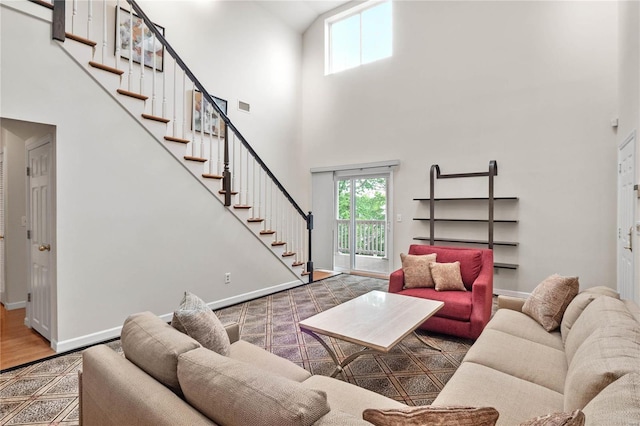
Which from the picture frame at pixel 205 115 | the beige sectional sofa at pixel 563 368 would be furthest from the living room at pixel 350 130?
the beige sectional sofa at pixel 563 368

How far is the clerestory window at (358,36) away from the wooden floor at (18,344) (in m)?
6.23

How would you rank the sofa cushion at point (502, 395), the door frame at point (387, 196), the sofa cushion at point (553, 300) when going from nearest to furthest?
the sofa cushion at point (502, 395)
the sofa cushion at point (553, 300)
the door frame at point (387, 196)

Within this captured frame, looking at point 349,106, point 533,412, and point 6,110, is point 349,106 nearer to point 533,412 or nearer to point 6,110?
point 6,110

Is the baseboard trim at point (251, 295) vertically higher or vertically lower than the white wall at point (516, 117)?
lower

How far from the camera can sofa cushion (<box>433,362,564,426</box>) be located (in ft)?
4.52

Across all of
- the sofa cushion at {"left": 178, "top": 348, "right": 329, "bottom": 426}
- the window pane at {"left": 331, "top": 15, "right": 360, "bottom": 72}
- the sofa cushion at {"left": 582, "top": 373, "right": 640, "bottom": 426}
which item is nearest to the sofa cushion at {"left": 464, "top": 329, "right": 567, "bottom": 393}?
the sofa cushion at {"left": 582, "top": 373, "right": 640, "bottom": 426}

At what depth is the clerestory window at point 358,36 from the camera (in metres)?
6.11

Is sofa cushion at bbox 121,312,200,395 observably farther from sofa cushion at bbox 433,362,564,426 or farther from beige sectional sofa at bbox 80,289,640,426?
sofa cushion at bbox 433,362,564,426

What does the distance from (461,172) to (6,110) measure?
538 centimetres

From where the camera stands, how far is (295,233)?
20.9ft

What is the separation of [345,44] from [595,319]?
642 cm

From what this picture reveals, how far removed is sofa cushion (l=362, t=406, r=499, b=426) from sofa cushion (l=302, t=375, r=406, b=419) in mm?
580

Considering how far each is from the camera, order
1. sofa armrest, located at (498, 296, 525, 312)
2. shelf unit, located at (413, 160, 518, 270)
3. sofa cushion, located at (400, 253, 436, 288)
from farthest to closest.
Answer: shelf unit, located at (413, 160, 518, 270)
sofa cushion, located at (400, 253, 436, 288)
sofa armrest, located at (498, 296, 525, 312)

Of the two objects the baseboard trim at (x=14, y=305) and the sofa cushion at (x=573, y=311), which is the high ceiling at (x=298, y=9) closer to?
the baseboard trim at (x=14, y=305)
